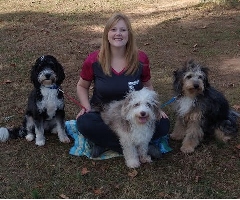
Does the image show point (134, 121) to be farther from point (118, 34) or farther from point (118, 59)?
point (118, 34)

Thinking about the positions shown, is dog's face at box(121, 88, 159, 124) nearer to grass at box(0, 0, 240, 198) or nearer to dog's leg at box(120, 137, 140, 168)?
dog's leg at box(120, 137, 140, 168)

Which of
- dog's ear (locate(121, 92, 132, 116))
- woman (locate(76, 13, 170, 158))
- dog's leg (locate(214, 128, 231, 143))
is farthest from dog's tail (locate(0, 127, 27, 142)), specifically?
dog's leg (locate(214, 128, 231, 143))

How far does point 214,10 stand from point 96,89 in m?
8.74

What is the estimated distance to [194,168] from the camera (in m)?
4.52

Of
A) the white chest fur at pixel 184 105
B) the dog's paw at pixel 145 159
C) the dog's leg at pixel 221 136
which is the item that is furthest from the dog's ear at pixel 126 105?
the dog's leg at pixel 221 136

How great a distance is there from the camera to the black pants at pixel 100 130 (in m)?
4.53

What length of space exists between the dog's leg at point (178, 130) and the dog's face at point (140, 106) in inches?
39.4

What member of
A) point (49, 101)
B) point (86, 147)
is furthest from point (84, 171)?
point (49, 101)

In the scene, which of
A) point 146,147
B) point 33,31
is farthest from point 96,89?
point 33,31

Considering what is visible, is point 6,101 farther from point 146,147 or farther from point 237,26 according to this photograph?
point 237,26

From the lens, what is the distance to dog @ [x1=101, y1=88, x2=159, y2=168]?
405 centimetres

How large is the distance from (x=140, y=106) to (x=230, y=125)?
1.71 metres

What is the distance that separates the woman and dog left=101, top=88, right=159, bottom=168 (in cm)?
16

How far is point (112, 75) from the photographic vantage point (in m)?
4.66
